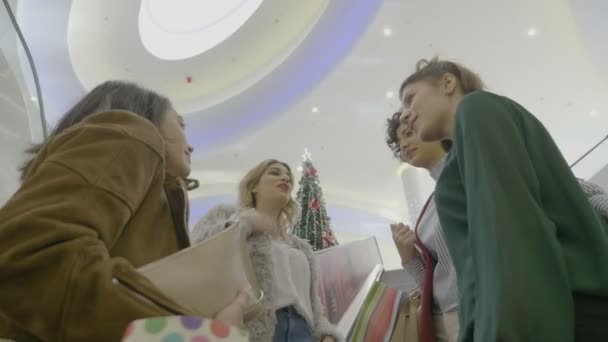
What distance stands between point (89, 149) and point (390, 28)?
324 inches

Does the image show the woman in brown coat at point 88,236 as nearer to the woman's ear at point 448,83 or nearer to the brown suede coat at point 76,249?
the brown suede coat at point 76,249

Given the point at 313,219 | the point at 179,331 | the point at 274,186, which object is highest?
the point at 179,331

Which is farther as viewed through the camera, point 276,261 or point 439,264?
point 276,261

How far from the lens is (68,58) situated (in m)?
6.34

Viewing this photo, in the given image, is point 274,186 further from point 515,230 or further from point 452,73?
point 515,230

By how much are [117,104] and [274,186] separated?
1.82 meters

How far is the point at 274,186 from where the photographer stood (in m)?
3.16

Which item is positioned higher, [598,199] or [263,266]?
[598,199]

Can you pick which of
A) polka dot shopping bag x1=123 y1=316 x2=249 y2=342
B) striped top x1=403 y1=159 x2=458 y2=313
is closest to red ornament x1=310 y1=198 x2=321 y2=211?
striped top x1=403 y1=159 x2=458 y2=313

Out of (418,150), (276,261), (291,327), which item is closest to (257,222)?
(276,261)

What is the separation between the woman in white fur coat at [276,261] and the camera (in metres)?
2.21

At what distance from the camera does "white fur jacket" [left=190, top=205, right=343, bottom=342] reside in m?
2.07

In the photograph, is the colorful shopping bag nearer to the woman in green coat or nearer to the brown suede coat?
the woman in green coat

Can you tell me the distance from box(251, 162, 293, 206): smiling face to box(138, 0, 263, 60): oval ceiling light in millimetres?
5463
